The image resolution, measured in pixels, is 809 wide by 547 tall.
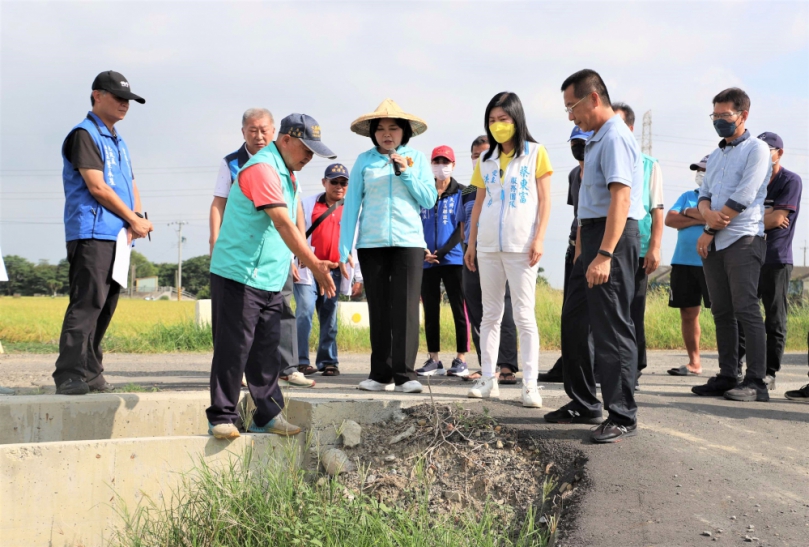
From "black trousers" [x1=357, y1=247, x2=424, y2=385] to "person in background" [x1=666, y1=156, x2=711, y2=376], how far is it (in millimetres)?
3310

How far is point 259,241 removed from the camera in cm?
452

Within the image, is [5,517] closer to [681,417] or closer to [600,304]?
[600,304]

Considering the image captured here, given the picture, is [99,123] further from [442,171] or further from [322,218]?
[442,171]

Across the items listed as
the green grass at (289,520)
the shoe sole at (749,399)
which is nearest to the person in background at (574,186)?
the shoe sole at (749,399)

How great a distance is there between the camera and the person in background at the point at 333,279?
24.8ft

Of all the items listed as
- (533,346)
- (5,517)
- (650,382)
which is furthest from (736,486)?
(5,517)

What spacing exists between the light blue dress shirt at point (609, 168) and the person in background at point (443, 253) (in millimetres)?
2870

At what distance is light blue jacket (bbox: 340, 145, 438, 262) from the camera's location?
19.2ft

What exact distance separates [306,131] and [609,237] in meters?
1.92

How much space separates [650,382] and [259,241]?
167 inches

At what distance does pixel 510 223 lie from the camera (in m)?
5.45

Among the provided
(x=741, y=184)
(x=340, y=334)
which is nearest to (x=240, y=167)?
(x=741, y=184)

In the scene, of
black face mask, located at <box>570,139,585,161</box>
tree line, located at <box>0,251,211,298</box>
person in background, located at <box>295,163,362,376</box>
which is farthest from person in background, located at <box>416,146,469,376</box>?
tree line, located at <box>0,251,211,298</box>

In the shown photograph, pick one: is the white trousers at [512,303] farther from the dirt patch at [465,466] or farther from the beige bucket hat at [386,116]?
the beige bucket hat at [386,116]
